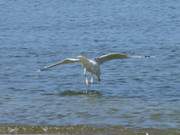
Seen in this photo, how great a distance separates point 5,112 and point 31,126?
2363mm

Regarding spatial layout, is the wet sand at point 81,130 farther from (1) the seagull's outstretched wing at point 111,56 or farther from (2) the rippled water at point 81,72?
(1) the seagull's outstretched wing at point 111,56

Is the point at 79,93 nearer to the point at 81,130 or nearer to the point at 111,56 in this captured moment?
the point at 111,56

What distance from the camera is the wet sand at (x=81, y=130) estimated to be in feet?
45.0

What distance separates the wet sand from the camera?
1370cm

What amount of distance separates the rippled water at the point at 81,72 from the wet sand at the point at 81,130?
794 mm

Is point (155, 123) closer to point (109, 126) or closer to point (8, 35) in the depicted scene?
point (109, 126)

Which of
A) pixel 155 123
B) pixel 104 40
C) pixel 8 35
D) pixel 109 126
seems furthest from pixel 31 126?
pixel 8 35

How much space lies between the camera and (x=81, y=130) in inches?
555

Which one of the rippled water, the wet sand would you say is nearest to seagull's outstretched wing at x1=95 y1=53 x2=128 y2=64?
the rippled water

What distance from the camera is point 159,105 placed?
18.0 metres

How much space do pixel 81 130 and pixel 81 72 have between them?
9451 mm

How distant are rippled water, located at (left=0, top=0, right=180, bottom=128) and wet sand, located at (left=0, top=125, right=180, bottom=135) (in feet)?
2.60

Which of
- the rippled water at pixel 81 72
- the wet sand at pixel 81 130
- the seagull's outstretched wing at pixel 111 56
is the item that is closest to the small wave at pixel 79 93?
the rippled water at pixel 81 72

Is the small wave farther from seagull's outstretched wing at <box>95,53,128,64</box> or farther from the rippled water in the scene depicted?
seagull's outstretched wing at <box>95,53,128,64</box>
